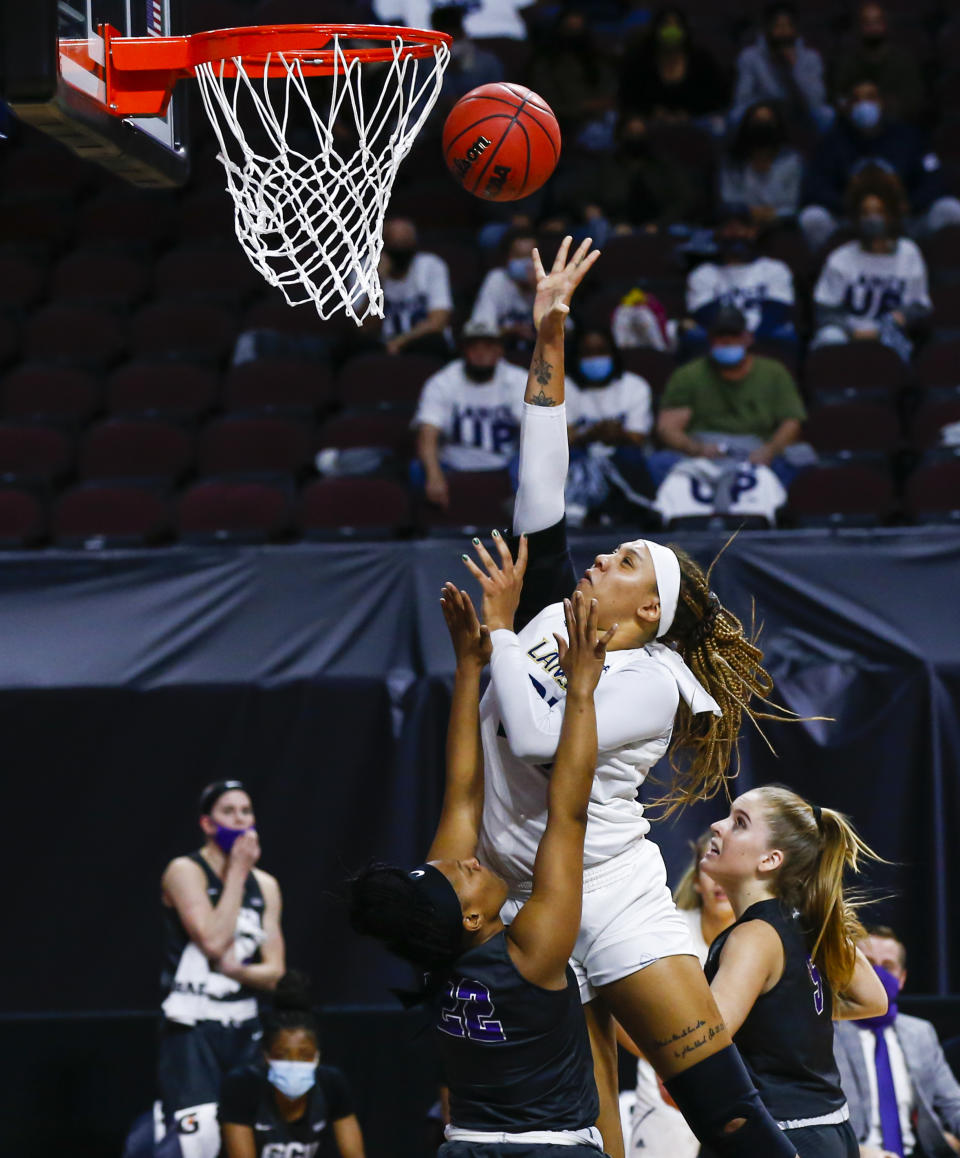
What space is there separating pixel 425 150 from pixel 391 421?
3272 mm

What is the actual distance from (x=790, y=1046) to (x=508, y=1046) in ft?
2.66

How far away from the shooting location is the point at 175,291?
10.8 metres

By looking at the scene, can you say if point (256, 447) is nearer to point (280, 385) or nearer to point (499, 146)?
point (280, 385)

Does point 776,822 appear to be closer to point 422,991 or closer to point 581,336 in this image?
point 422,991

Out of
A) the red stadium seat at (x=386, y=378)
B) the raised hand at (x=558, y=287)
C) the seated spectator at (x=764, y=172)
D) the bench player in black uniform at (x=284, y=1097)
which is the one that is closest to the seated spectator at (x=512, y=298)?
the red stadium seat at (x=386, y=378)

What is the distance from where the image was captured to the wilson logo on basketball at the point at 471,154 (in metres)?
4.32

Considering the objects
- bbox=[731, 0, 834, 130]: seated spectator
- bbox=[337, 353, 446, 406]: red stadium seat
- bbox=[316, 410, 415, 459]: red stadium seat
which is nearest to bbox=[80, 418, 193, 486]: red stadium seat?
bbox=[316, 410, 415, 459]: red stadium seat

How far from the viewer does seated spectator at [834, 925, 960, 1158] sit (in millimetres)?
5168

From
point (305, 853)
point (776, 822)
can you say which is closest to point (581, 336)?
point (305, 853)

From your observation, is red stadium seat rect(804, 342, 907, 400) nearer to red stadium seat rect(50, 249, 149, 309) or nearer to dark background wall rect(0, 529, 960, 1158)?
dark background wall rect(0, 529, 960, 1158)

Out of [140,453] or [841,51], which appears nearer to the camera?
[140,453]

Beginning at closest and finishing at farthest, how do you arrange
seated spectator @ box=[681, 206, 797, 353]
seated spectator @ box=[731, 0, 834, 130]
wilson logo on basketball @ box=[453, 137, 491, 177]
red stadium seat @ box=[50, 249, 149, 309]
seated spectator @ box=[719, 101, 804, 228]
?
1. wilson logo on basketball @ box=[453, 137, 491, 177]
2. seated spectator @ box=[681, 206, 797, 353]
3. seated spectator @ box=[719, 101, 804, 228]
4. red stadium seat @ box=[50, 249, 149, 309]
5. seated spectator @ box=[731, 0, 834, 130]

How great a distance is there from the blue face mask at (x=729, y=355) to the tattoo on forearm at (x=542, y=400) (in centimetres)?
495

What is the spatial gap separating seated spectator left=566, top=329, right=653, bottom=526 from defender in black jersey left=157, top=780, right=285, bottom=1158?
223cm
